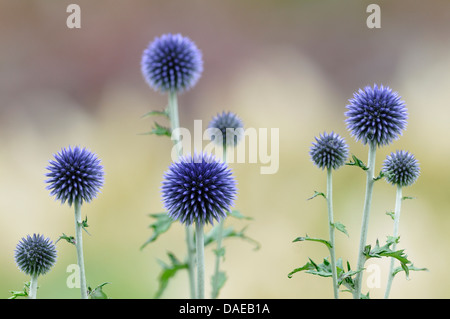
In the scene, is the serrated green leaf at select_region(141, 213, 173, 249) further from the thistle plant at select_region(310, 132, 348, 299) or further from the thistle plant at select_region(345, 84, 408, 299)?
the thistle plant at select_region(345, 84, 408, 299)

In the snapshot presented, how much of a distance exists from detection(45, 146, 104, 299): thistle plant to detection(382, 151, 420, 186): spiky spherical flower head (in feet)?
3.22

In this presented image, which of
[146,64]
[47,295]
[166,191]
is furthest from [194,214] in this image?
[47,295]

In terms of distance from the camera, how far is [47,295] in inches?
105

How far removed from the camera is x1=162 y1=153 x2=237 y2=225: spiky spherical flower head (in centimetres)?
146

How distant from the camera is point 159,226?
1829mm

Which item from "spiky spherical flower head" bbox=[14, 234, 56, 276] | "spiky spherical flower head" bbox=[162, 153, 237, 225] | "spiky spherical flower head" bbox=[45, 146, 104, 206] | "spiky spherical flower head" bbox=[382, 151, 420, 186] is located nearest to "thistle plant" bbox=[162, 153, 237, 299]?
"spiky spherical flower head" bbox=[162, 153, 237, 225]

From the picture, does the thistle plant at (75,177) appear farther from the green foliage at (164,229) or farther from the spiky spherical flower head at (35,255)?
the green foliage at (164,229)

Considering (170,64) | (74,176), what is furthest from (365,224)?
(170,64)

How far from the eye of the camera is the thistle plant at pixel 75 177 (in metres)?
1.49

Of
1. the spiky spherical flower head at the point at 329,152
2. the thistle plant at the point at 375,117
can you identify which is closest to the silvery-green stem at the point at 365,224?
the thistle plant at the point at 375,117

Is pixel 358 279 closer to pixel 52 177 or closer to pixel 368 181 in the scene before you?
pixel 368 181

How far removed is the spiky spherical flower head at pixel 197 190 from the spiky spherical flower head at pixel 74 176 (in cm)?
24
